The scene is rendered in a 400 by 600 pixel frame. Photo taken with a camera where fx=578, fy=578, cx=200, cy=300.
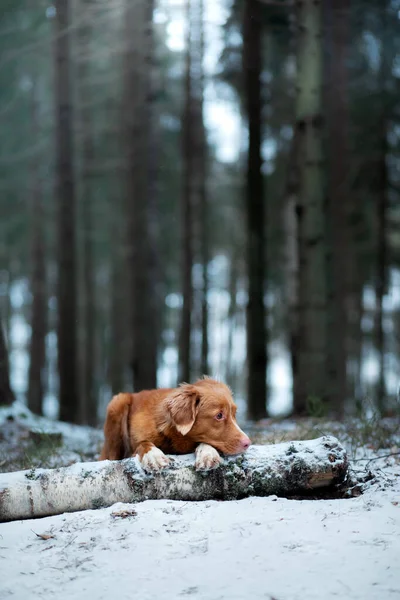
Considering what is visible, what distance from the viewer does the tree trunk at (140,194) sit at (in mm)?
13203

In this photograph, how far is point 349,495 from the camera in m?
4.59

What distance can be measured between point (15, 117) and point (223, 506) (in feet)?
68.6

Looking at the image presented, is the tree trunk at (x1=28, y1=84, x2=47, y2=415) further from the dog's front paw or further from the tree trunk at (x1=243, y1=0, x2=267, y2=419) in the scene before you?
the dog's front paw

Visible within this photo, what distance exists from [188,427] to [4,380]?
242 inches

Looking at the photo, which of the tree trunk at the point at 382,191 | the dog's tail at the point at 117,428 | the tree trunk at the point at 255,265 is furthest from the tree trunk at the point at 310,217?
the tree trunk at the point at 382,191

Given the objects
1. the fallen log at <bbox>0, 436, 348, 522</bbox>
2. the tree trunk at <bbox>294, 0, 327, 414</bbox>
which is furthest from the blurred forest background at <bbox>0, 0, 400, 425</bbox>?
the fallen log at <bbox>0, 436, 348, 522</bbox>

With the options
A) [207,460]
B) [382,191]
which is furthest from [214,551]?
[382,191]

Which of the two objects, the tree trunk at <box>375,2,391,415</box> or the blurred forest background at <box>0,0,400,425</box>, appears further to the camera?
the tree trunk at <box>375,2,391,415</box>

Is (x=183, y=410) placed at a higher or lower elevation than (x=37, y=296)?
lower

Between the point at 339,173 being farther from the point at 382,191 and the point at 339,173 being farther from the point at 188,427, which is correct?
the point at 188,427

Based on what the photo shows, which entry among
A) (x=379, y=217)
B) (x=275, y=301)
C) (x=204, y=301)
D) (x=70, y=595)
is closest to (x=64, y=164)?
(x=204, y=301)

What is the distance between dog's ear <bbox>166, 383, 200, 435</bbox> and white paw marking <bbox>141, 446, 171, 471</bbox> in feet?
0.83

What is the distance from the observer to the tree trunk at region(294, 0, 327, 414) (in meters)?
9.29

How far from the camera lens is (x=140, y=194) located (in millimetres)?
15219
